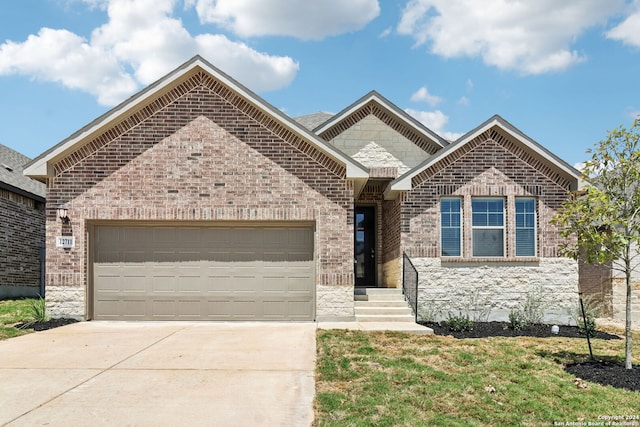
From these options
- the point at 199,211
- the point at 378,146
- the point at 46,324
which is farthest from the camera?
the point at 378,146

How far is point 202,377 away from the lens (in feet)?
24.5

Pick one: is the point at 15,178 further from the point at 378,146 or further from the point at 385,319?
the point at 385,319

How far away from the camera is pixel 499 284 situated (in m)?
14.0

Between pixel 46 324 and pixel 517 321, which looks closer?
pixel 46 324

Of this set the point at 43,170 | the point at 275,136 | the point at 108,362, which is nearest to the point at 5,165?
the point at 43,170

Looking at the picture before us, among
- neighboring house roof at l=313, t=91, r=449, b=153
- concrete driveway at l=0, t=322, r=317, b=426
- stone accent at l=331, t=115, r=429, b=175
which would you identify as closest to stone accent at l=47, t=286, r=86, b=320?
concrete driveway at l=0, t=322, r=317, b=426

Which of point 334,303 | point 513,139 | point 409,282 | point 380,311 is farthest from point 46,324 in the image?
point 513,139

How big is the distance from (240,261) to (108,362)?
500 centimetres

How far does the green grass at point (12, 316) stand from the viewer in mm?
11242

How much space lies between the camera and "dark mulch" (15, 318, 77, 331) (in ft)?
39.1

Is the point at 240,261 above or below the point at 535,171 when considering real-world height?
below

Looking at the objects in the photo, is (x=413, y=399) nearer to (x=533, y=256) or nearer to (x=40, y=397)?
(x=40, y=397)

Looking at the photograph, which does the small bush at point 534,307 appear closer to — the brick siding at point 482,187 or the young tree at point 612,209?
the brick siding at point 482,187

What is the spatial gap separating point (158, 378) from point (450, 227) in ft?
29.5
